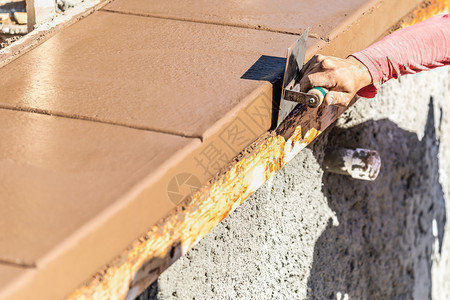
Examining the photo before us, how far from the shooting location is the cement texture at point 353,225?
2.23 metres

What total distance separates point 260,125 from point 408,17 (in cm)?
124

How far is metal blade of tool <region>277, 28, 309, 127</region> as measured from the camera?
175 centimetres

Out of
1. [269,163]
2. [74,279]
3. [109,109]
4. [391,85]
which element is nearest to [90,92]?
[109,109]

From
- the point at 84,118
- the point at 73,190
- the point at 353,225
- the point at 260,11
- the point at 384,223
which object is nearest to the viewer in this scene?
the point at 73,190

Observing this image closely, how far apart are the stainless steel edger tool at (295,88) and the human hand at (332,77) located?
21mm

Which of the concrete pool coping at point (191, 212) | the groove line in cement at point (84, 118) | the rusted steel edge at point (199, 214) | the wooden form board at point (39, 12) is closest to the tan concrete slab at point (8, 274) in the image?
the concrete pool coping at point (191, 212)

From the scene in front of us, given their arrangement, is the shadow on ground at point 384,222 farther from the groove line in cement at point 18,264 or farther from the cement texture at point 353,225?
the groove line in cement at point 18,264

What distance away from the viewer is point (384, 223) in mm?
3221

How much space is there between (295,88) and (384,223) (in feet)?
5.19

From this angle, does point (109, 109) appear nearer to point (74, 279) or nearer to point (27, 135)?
point (27, 135)

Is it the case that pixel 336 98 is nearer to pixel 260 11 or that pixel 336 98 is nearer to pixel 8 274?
pixel 260 11

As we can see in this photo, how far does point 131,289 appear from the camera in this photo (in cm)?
141

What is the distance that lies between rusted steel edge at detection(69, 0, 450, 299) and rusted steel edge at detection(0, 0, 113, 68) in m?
0.82

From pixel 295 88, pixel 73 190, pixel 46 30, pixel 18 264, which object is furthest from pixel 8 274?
pixel 46 30
